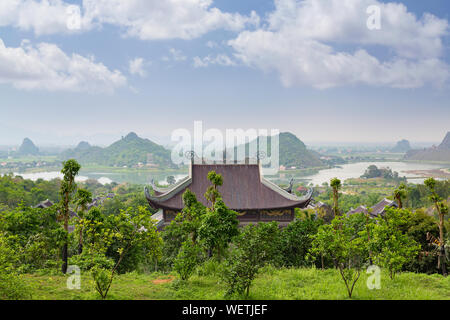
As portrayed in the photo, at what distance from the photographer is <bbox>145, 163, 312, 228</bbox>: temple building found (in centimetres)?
1337

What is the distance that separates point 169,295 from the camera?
717cm

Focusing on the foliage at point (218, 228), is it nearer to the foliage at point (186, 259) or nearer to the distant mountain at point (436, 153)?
the foliage at point (186, 259)

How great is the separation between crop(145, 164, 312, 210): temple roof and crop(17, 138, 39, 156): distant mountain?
139 m

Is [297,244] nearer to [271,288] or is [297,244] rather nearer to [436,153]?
[271,288]

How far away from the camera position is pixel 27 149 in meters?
131

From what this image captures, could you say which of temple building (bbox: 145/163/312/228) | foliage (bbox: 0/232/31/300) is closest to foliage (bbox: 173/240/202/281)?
foliage (bbox: 0/232/31/300)

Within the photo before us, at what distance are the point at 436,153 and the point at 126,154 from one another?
115687 mm

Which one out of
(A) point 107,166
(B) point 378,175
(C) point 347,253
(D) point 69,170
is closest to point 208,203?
(D) point 69,170

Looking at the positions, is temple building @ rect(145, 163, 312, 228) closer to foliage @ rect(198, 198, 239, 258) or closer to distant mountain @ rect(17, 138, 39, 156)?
foliage @ rect(198, 198, 239, 258)

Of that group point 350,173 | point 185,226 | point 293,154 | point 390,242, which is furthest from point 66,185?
point 293,154

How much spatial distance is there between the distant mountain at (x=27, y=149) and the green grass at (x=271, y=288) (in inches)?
5659

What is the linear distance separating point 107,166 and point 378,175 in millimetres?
83515

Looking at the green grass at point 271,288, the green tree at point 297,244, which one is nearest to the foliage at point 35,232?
the green grass at point 271,288
